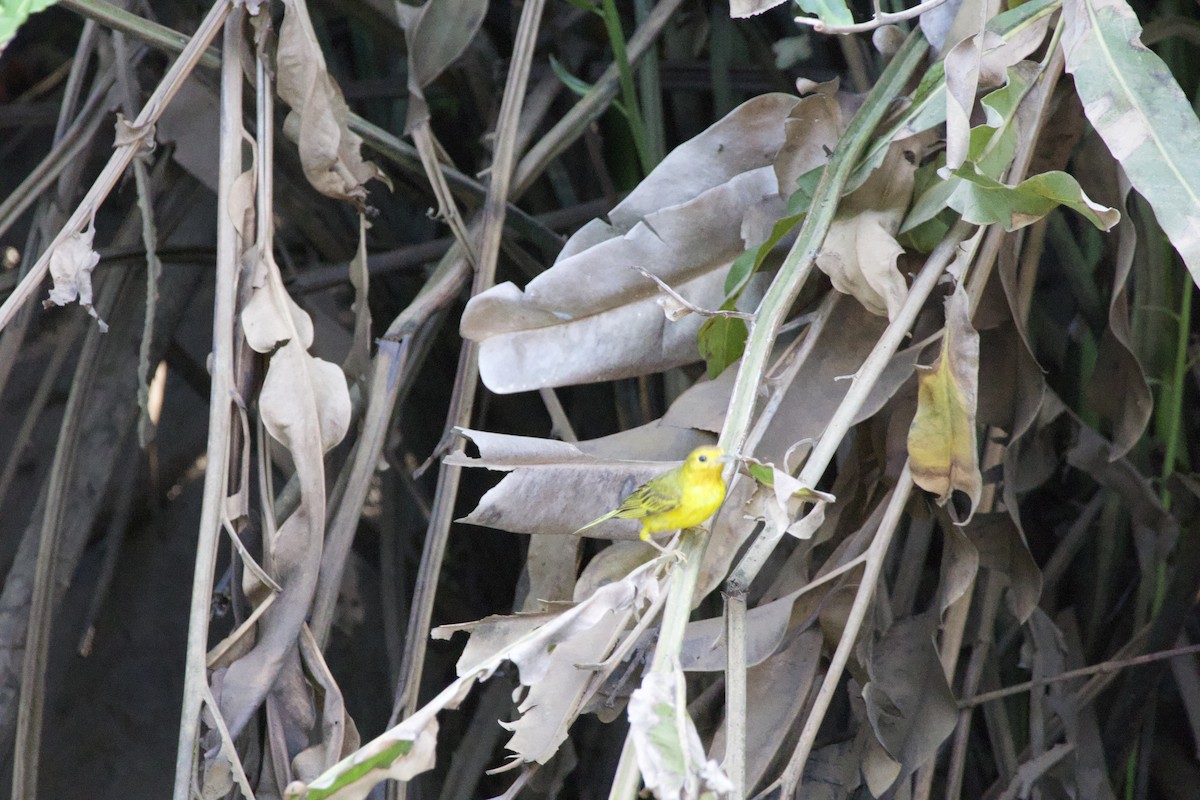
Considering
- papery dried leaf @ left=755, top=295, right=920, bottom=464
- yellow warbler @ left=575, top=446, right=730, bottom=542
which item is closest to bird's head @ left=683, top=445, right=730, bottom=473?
yellow warbler @ left=575, top=446, right=730, bottom=542

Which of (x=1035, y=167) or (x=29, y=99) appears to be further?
(x=29, y=99)

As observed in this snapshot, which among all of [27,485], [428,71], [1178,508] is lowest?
[1178,508]

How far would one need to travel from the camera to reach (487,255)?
1.20 m

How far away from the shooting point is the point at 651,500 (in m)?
0.88

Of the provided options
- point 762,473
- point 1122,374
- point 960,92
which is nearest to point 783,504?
point 762,473

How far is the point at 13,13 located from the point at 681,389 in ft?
2.63

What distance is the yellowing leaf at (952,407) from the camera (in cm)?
83

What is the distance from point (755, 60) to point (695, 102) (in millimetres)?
132

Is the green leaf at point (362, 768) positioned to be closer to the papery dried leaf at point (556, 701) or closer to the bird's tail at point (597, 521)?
the papery dried leaf at point (556, 701)

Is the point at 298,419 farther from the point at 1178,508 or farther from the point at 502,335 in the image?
the point at 1178,508

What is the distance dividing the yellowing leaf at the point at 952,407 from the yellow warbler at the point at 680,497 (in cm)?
16

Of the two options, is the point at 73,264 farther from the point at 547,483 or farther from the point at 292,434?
the point at 547,483

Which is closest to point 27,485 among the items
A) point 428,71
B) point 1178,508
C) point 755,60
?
point 428,71

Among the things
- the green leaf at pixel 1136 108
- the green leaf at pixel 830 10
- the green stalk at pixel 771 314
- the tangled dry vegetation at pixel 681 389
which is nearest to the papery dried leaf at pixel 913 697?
the tangled dry vegetation at pixel 681 389
